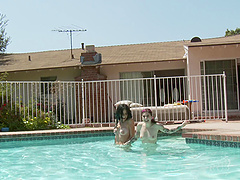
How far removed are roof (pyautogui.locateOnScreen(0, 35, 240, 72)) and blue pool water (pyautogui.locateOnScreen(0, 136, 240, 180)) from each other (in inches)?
253

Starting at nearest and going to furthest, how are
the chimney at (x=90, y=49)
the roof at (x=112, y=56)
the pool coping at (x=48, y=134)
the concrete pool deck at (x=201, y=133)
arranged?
the concrete pool deck at (x=201, y=133) → the pool coping at (x=48, y=134) → the roof at (x=112, y=56) → the chimney at (x=90, y=49)

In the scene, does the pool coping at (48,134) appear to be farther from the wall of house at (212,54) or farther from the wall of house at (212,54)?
the wall of house at (212,54)

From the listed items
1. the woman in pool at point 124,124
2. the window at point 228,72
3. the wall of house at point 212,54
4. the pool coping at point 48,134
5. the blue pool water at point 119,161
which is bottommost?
the blue pool water at point 119,161

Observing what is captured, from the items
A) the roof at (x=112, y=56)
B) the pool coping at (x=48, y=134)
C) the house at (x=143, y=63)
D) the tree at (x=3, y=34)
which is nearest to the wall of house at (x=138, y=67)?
the house at (x=143, y=63)

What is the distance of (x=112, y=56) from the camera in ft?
47.3

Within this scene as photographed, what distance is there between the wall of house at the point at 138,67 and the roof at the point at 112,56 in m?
0.27

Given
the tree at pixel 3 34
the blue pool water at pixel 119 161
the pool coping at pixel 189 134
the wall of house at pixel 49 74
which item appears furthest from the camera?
the tree at pixel 3 34

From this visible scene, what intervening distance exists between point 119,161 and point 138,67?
8.45 meters

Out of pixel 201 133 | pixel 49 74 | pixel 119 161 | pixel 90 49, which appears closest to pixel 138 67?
pixel 90 49

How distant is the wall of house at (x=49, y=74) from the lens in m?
14.1

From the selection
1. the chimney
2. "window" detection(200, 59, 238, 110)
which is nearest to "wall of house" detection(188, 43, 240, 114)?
"window" detection(200, 59, 238, 110)

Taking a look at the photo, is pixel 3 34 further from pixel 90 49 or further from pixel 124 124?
pixel 124 124

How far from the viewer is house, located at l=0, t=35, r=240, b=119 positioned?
37.4 ft

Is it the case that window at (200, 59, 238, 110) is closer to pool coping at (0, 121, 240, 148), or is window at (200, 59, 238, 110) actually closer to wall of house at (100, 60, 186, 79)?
wall of house at (100, 60, 186, 79)
